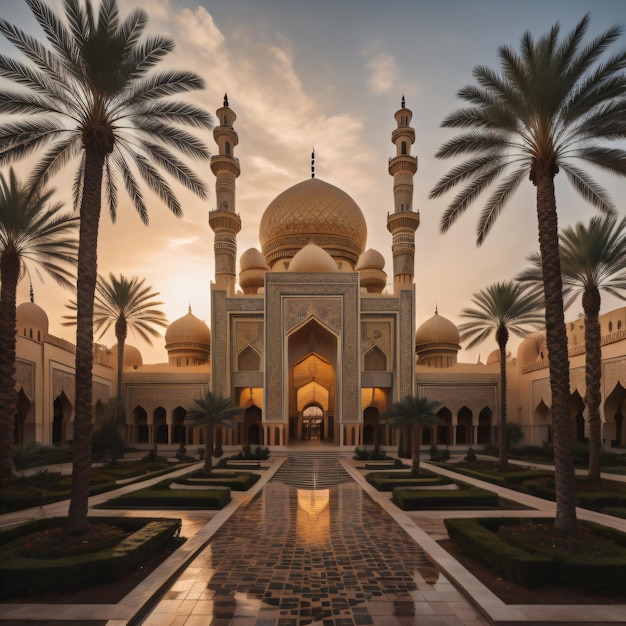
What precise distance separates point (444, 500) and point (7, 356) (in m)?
11.2

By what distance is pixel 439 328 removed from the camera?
36.3 meters

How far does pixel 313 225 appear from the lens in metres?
35.9

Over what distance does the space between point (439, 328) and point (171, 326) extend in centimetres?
1907

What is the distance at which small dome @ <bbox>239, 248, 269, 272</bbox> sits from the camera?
3534cm

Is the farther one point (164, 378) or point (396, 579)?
point (164, 378)

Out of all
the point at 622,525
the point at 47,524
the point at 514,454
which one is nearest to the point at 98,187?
the point at 47,524

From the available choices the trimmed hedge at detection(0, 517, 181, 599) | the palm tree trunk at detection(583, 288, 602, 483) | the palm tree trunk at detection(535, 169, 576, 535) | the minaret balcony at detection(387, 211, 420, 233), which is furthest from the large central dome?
the trimmed hedge at detection(0, 517, 181, 599)

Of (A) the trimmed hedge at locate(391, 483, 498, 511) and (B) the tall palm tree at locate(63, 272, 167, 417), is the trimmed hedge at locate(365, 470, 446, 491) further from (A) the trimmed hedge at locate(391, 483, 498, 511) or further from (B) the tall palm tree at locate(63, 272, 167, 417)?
(B) the tall palm tree at locate(63, 272, 167, 417)

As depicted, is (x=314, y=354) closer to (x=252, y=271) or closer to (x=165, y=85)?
(x=252, y=271)

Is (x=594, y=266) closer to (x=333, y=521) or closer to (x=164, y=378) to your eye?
(x=333, y=521)

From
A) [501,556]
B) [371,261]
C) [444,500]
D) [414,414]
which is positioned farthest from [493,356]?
[501,556]

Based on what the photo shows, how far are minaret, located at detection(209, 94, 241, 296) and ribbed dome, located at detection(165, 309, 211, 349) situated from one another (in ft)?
19.6

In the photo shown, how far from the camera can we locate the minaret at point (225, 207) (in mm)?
31656

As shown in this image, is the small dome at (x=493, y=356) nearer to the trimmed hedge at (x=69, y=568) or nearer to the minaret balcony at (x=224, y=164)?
the minaret balcony at (x=224, y=164)
